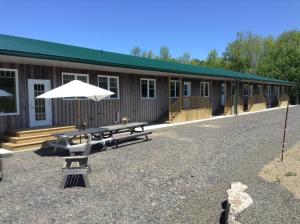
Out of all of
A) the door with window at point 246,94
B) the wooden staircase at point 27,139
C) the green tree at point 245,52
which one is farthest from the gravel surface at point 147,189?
the green tree at point 245,52

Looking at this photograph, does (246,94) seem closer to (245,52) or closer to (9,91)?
(9,91)

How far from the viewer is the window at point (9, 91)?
1038cm

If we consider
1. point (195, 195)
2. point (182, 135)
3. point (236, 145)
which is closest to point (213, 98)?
point (182, 135)

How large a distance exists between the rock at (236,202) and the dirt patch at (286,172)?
1.05 meters

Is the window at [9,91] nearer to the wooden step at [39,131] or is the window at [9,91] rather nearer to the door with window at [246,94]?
the wooden step at [39,131]

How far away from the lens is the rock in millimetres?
3849

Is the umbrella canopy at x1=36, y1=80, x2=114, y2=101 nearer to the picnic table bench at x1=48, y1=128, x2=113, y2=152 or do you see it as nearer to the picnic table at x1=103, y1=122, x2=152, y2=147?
the picnic table bench at x1=48, y1=128, x2=113, y2=152

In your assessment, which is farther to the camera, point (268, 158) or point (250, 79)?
point (250, 79)

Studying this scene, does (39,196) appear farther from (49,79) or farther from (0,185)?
(49,79)

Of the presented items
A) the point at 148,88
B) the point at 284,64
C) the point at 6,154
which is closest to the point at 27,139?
the point at 6,154

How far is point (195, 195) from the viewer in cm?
504

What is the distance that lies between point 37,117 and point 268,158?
27.9 feet

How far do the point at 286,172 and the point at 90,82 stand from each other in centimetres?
953

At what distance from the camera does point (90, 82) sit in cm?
1347
